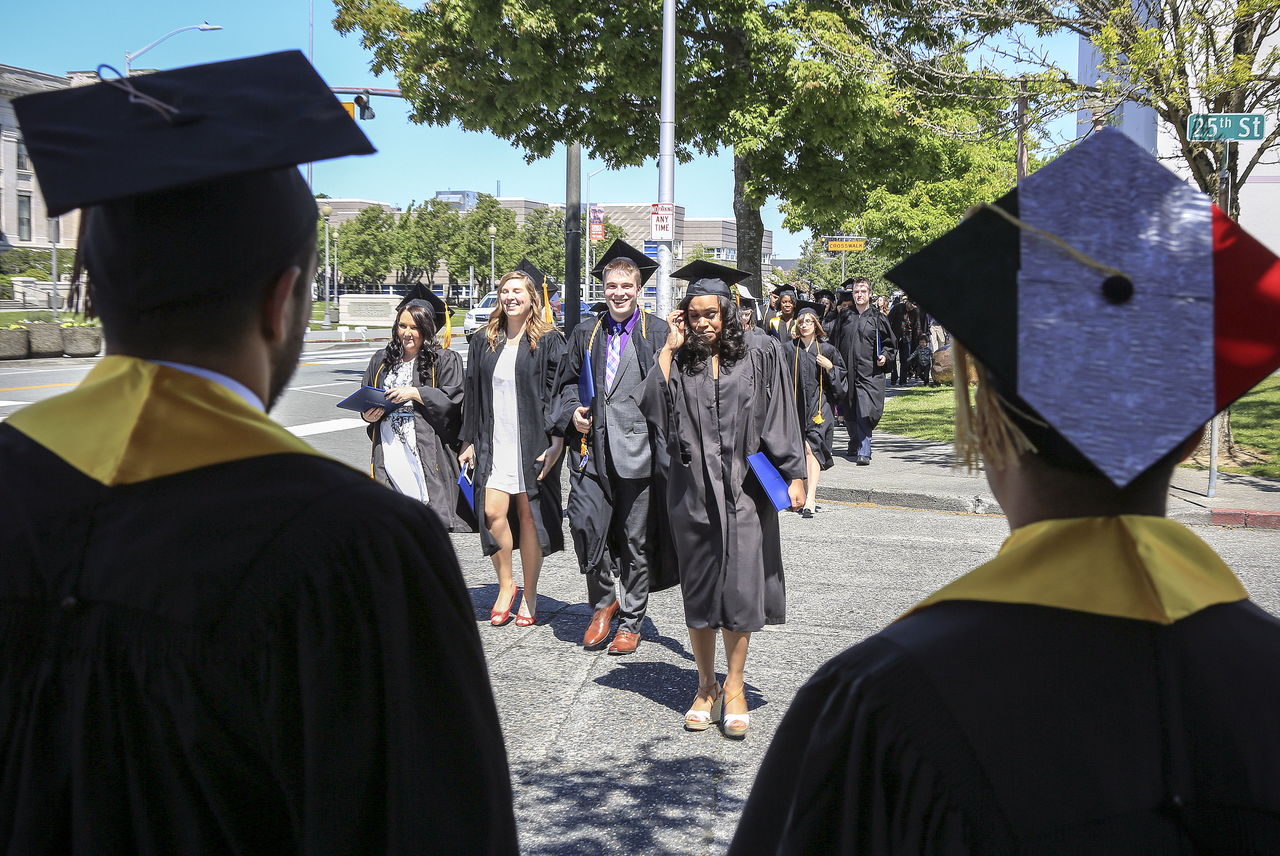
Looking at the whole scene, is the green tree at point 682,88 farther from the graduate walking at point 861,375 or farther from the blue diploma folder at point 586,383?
the blue diploma folder at point 586,383

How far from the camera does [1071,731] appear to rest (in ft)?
3.98

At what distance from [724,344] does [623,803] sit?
6.53 ft

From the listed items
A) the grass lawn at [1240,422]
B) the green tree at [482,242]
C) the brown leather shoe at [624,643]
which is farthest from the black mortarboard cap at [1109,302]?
the green tree at [482,242]

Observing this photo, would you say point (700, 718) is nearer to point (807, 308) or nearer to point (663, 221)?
point (807, 308)

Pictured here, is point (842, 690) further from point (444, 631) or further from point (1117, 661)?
point (444, 631)

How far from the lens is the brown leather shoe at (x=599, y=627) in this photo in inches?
244

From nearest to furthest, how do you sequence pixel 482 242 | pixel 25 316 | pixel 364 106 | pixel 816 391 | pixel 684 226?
pixel 816 391 → pixel 364 106 → pixel 25 316 → pixel 482 242 → pixel 684 226

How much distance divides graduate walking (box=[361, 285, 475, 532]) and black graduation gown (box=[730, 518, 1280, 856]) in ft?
17.8

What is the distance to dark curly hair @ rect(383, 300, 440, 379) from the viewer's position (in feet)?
21.7

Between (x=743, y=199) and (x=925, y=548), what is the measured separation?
10.2m

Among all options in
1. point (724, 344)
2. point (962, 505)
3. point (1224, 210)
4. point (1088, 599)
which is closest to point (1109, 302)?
point (1088, 599)

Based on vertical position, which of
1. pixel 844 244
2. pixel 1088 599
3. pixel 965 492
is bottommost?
pixel 965 492

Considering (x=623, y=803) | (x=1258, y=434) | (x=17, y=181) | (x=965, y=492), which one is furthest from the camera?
(x=17, y=181)

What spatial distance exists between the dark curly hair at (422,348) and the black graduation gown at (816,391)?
356cm
